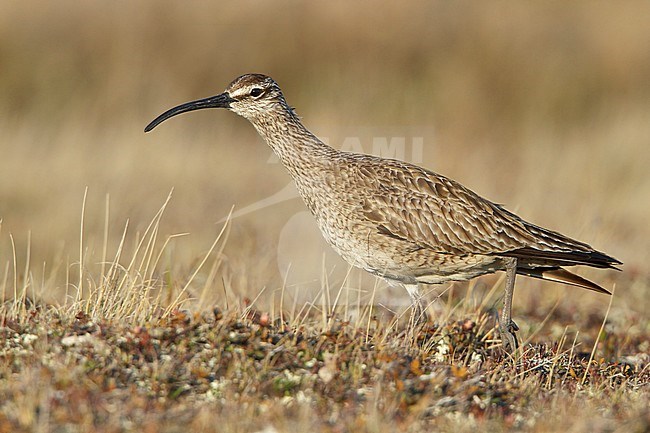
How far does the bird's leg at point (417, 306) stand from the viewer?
22.3 ft

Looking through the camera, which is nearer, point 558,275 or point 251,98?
point 558,275

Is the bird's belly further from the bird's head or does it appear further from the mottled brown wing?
the bird's head

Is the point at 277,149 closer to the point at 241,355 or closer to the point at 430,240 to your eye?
the point at 430,240

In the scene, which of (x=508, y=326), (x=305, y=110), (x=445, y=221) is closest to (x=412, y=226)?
(x=445, y=221)

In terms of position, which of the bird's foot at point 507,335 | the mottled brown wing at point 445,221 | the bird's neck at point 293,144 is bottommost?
the bird's foot at point 507,335

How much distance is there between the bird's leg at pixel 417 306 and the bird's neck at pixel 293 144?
110 cm

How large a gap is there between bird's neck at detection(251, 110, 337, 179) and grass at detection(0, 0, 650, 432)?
0.75m

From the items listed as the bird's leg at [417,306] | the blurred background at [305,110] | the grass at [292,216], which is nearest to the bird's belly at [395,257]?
A: the bird's leg at [417,306]

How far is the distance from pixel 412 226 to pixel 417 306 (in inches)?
22.2

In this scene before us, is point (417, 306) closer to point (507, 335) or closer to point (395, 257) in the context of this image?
point (395, 257)

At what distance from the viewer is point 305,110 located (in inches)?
712

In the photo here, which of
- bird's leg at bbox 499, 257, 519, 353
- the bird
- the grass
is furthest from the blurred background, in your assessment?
bird's leg at bbox 499, 257, 519, 353

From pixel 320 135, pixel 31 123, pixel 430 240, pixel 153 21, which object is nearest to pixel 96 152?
pixel 31 123

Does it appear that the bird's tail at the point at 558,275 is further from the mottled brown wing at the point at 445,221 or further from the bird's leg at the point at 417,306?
the bird's leg at the point at 417,306
